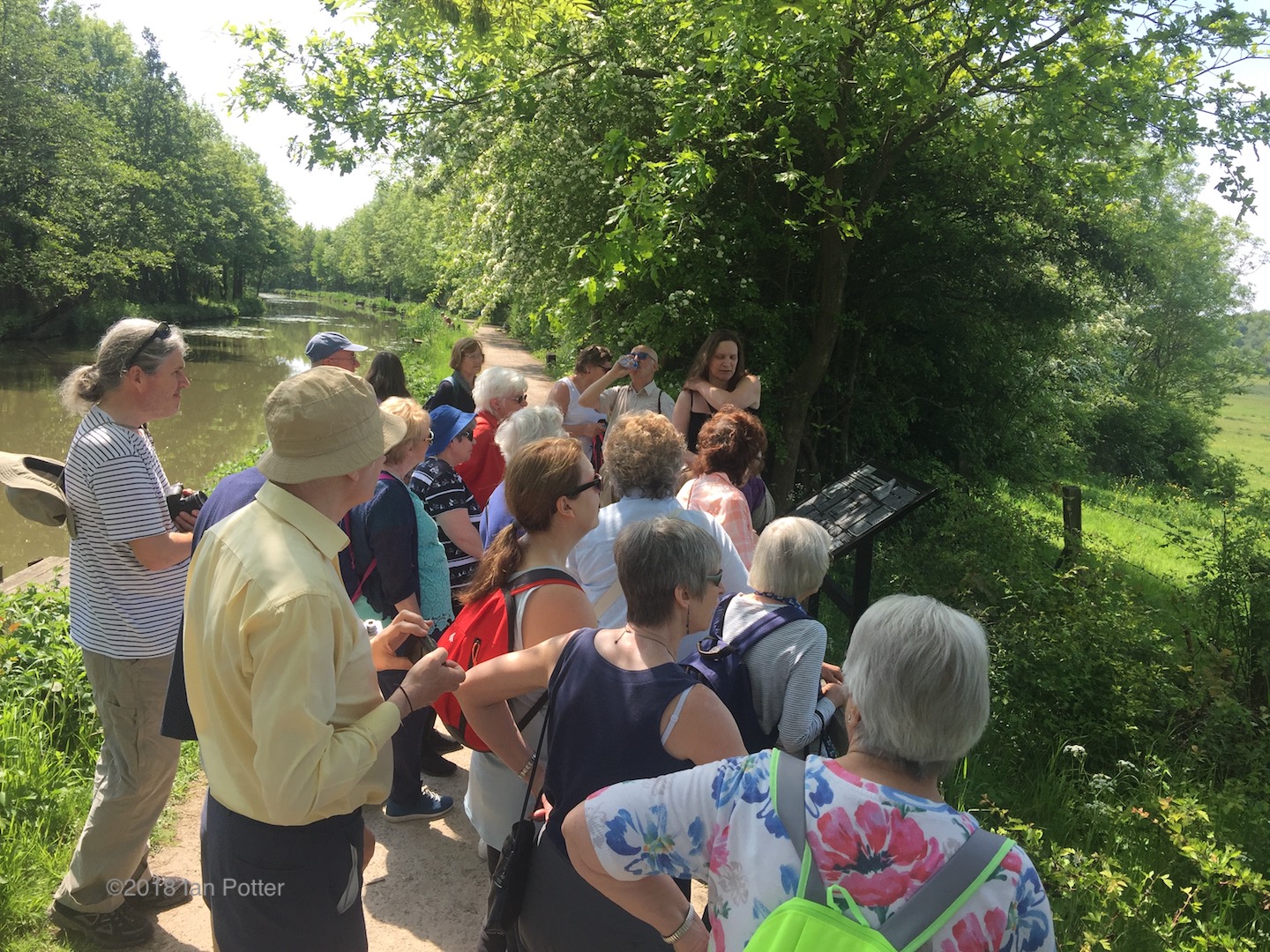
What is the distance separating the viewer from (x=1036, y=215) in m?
8.88

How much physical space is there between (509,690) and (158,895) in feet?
6.03

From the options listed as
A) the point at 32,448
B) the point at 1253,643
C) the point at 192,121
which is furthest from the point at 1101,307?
the point at 192,121

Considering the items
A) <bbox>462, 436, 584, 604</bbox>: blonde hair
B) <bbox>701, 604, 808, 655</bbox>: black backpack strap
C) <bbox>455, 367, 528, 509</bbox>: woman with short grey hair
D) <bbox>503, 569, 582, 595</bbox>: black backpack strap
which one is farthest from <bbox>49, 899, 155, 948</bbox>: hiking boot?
<bbox>455, 367, 528, 509</bbox>: woman with short grey hair

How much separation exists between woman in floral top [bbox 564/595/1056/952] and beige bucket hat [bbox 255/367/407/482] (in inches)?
34.3

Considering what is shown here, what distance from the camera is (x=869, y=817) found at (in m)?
1.29

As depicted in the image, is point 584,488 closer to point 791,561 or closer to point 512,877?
point 791,561

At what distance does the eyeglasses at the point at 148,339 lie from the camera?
2795 millimetres

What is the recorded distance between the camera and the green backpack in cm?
117

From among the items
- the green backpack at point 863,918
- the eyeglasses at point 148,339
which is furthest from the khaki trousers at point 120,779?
the green backpack at point 863,918

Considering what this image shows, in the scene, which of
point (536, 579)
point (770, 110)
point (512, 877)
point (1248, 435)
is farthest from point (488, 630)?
point (1248, 435)

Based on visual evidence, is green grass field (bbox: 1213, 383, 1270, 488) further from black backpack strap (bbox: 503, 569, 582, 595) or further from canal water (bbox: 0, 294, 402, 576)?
black backpack strap (bbox: 503, 569, 582, 595)

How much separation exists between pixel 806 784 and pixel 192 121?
58.3 metres

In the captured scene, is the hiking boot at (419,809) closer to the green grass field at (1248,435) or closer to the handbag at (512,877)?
the handbag at (512,877)

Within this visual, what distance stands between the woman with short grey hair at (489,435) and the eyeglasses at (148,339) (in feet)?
6.50
